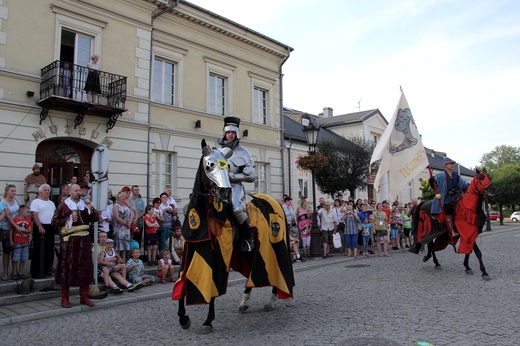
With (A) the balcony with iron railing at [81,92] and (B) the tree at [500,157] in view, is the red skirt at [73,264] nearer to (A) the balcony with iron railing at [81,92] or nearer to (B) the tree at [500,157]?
(A) the balcony with iron railing at [81,92]

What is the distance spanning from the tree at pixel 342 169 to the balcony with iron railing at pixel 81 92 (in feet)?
37.6

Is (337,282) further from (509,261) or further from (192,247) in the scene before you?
(509,261)

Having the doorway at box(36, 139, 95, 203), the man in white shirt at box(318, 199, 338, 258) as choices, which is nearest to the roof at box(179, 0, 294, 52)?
the doorway at box(36, 139, 95, 203)

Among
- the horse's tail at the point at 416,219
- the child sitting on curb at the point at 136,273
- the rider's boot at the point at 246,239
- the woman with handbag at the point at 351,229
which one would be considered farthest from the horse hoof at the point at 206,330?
the woman with handbag at the point at 351,229

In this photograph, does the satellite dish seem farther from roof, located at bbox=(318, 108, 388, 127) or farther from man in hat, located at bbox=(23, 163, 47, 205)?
roof, located at bbox=(318, 108, 388, 127)

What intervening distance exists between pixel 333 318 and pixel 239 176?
2.34 metres

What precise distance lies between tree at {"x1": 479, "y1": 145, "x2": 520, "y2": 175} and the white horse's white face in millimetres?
84776

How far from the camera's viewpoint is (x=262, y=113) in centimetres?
2169

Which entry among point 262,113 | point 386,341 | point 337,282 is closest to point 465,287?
point 337,282

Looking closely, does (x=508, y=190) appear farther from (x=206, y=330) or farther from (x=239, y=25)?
(x=206, y=330)

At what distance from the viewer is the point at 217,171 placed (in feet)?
15.8

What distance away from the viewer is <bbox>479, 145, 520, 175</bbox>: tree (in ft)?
257

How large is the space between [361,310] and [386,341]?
1.51 m

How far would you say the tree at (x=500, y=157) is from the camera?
78.3m
